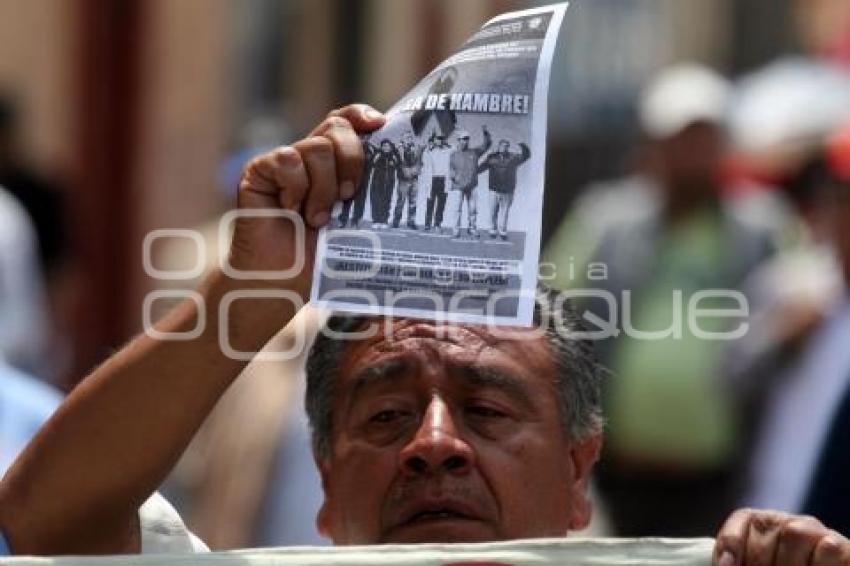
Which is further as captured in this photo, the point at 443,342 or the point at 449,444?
the point at 443,342

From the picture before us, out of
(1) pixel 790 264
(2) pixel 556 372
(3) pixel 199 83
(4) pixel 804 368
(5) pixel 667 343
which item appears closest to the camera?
(2) pixel 556 372

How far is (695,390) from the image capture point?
28.1 ft

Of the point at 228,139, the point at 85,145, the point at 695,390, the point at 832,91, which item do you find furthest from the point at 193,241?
the point at 832,91

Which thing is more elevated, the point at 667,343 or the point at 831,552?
the point at 831,552

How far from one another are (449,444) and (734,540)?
44 centimetres

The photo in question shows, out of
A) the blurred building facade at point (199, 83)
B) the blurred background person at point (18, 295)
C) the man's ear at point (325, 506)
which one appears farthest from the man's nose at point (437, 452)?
the blurred building facade at point (199, 83)

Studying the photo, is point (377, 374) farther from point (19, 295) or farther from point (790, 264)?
point (19, 295)

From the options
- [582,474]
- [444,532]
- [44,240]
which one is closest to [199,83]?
[44,240]

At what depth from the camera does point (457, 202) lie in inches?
151

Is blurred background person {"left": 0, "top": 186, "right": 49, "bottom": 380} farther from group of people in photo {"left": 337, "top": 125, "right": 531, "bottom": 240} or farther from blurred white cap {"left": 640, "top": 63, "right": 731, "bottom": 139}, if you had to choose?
group of people in photo {"left": 337, "top": 125, "right": 531, "bottom": 240}

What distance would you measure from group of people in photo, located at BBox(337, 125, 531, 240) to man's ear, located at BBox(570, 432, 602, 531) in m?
0.43

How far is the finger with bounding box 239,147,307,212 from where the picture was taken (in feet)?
12.5

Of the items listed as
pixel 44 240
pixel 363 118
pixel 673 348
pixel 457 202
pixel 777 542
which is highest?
pixel 363 118

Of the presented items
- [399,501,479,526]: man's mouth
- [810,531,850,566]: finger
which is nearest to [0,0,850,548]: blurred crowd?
[399,501,479,526]: man's mouth
